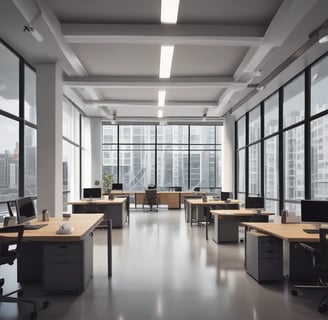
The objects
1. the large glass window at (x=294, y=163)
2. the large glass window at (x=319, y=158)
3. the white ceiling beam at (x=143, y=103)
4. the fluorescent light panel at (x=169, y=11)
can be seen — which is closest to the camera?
the fluorescent light panel at (x=169, y=11)

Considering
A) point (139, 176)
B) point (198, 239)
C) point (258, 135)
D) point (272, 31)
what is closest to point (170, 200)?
point (139, 176)

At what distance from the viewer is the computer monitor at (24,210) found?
4360 mm

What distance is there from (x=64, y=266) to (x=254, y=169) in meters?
9.52

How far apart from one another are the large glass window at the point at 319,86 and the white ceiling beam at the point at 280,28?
1304 mm

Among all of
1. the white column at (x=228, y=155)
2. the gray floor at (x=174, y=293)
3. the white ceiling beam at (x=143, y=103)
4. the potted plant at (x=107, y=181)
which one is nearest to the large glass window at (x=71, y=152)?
the white ceiling beam at (x=143, y=103)

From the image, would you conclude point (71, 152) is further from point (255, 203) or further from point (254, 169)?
point (255, 203)

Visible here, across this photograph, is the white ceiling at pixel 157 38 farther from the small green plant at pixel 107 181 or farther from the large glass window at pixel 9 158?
the small green plant at pixel 107 181

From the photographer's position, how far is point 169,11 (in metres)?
5.36

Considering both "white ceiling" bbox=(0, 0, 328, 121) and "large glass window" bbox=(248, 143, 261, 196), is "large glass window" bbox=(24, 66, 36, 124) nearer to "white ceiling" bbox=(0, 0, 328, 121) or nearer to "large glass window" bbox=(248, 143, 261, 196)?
"white ceiling" bbox=(0, 0, 328, 121)

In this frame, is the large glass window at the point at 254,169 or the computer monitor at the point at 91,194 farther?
the large glass window at the point at 254,169

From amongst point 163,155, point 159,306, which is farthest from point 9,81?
point 163,155

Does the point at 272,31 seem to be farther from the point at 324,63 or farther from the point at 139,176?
the point at 139,176

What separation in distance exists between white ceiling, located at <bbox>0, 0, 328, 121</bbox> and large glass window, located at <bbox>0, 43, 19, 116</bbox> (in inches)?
12.7

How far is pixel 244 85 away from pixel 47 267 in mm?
6900
